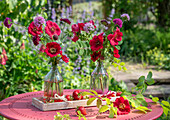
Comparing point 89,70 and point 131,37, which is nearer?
point 89,70

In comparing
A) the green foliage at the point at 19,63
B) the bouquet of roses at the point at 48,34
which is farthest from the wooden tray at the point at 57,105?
the green foliage at the point at 19,63

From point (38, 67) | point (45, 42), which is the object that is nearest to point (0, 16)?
point (38, 67)

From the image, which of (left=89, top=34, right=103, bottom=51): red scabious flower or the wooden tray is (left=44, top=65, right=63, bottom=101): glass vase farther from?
(left=89, top=34, right=103, bottom=51): red scabious flower

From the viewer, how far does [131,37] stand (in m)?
6.31

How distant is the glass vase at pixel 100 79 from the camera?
1.90 metres

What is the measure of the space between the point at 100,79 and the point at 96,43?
0.93 feet

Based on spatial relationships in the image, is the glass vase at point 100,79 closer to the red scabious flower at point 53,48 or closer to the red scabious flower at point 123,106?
the red scabious flower at point 123,106

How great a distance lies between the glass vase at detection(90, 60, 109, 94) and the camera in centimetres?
190

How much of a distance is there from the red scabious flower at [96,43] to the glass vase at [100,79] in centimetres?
18

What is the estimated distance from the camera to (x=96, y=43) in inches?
69.7

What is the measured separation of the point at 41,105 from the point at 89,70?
7.74 ft

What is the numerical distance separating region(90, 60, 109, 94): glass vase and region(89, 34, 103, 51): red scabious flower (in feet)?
0.58

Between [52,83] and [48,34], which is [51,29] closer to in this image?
[48,34]

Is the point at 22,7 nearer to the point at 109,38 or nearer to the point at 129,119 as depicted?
the point at 109,38
